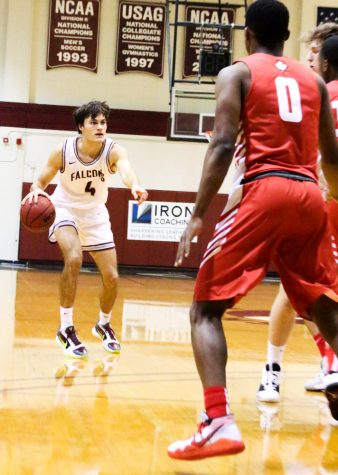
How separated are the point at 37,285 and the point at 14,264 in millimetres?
4912

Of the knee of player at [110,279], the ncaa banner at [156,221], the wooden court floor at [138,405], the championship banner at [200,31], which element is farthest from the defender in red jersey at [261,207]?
the ncaa banner at [156,221]

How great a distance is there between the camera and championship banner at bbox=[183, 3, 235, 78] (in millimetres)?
18031

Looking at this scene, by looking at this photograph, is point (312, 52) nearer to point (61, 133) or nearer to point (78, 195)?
point (78, 195)

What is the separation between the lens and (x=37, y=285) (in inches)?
538

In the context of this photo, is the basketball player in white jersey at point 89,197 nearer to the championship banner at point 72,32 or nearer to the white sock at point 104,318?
the white sock at point 104,318

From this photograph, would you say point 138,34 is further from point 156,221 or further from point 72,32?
point 156,221

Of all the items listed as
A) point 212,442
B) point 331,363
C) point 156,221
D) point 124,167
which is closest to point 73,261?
point 124,167

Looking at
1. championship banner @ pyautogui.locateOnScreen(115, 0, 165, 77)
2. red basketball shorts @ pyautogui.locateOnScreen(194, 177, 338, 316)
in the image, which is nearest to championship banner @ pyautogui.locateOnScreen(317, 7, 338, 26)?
championship banner @ pyautogui.locateOnScreen(115, 0, 165, 77)

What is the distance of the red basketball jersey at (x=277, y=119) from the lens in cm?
366

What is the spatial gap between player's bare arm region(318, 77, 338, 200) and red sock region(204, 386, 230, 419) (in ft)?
3.70

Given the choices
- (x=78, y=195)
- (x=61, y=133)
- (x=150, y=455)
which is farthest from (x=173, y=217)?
(x=150, y=455)

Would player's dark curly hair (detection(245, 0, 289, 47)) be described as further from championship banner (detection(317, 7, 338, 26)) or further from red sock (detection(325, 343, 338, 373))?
championship banner (detection(317, 7, 338, 26))

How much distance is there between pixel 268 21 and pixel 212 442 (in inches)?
69.7

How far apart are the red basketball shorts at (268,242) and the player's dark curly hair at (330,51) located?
1365 mm
